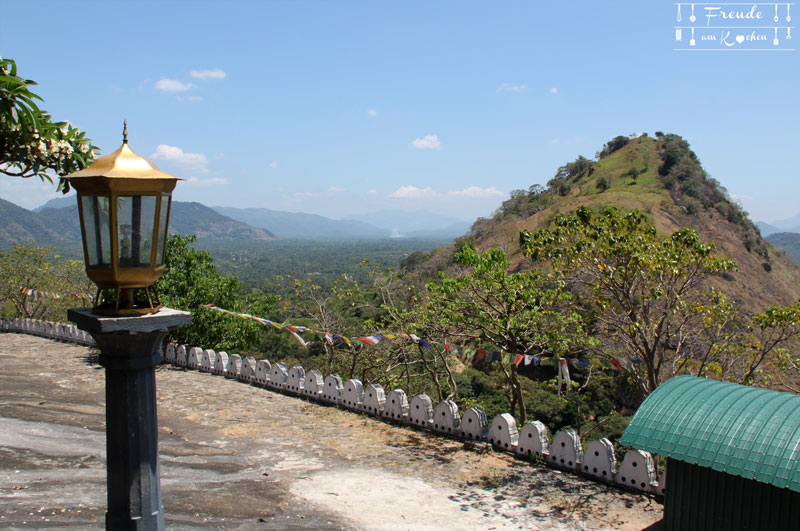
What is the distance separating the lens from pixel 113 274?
336cm

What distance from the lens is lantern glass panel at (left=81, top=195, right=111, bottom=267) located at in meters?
3.34

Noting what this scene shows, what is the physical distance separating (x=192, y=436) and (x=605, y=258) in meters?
7.45

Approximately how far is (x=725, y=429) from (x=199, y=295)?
13.5 m

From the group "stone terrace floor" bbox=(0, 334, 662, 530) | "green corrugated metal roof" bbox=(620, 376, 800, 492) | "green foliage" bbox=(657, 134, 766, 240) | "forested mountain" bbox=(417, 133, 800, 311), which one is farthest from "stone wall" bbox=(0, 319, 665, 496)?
"green foliage" bbox=(657, 134, 766, 240)

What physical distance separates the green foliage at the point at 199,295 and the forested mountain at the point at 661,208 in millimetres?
22120

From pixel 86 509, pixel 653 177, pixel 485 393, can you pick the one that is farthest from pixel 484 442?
pixel 653 177

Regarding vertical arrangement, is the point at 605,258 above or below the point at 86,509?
above

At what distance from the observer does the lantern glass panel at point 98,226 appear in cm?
334

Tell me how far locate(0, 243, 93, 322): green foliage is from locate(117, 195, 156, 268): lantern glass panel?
2312 cm

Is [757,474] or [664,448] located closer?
[757,474]

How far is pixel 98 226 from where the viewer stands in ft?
11.0

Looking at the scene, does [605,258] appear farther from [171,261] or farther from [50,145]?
[171,261]

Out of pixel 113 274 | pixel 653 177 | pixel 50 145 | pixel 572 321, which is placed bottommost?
pixel 572 321

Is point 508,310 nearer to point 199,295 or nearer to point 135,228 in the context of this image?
point 135,228
